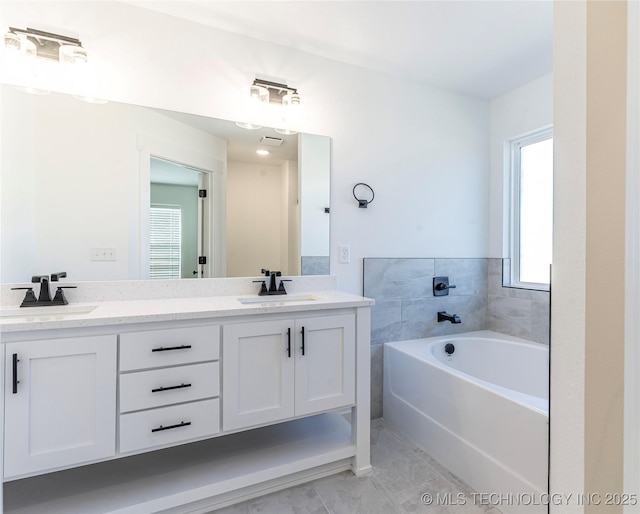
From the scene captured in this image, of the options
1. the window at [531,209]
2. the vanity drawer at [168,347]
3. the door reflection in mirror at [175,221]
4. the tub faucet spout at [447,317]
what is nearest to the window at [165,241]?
the door reflection in mirror at [175,221]

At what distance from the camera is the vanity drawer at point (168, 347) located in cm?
124

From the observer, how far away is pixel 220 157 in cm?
192

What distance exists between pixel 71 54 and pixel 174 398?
1678 millimetres

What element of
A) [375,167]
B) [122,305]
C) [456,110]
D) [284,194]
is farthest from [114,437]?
[456,110]

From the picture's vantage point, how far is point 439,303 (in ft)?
8.13

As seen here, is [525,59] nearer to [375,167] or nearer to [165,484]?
[375,167]

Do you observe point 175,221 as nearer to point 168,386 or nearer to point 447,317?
point 168,386

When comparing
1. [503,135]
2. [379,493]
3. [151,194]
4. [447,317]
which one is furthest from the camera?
[503,135]

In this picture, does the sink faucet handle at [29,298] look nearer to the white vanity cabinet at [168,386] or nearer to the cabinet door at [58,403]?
the cabinet door at [58,403]

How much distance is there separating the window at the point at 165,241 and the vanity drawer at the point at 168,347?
1.74 ft

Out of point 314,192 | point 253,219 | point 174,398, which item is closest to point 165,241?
point 253,219

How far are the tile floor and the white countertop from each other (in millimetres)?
878

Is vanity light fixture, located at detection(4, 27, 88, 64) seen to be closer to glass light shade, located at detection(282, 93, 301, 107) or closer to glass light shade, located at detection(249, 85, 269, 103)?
glass light shade, located at detection(249, 85, 269, 103)

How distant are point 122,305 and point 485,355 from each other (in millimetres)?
2423
